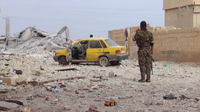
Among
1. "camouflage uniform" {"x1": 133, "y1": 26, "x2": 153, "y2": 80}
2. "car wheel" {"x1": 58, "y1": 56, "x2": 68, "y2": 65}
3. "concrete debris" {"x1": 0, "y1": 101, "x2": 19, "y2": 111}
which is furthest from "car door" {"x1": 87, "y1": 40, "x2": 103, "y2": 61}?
"concrete debris" {"x1": 0, "y1": 101, "x2": 19, "y2": 111}

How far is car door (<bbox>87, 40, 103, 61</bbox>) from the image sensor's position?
13759 millimetres

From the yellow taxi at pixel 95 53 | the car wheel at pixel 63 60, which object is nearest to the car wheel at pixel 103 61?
the yellow taxi at pixel 95 53

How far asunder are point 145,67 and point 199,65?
6.62 meters

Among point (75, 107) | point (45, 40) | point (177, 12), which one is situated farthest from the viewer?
point (45, 40)

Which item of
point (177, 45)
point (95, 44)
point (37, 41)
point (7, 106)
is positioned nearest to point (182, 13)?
point (177, 45)

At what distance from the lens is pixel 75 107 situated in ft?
16.2

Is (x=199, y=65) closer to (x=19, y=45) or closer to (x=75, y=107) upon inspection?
(x=75, y=107)

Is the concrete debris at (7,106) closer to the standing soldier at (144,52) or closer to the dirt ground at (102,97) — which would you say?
the dirt ground at (102,97)

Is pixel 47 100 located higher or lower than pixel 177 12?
lower

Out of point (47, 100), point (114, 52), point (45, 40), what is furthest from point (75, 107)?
point (45, 40)

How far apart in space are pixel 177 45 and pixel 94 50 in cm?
519

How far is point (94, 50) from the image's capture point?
13797 millimetres

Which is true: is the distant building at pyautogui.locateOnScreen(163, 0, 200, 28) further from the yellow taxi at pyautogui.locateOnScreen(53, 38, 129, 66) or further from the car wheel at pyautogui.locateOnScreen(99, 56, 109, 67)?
the car wheel at pyautogui.locateOnScreen(99, 56, 109, 67)

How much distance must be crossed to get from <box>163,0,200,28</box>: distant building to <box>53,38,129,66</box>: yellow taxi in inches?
441
